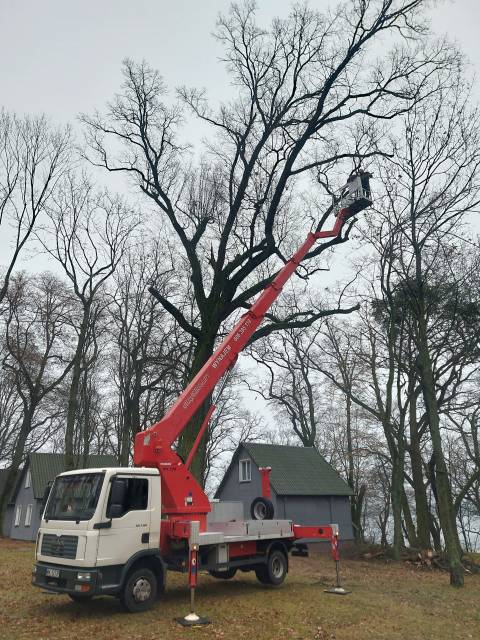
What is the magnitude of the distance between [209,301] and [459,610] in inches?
437

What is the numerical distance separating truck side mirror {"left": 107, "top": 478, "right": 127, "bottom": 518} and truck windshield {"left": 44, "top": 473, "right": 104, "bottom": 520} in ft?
0.85

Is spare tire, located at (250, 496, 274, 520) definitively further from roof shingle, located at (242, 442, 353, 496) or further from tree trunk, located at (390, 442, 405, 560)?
roof shingle, located at (242, 442, 353, 496)

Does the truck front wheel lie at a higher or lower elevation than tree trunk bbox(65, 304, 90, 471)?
lower

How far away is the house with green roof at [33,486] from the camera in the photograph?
3700cm

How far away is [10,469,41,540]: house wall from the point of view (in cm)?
3678

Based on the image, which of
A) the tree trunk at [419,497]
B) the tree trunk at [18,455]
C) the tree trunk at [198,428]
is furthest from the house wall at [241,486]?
the tree trunk at [198,428]

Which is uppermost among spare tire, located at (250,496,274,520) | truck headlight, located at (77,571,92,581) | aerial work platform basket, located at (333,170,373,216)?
aerial work platform basket, located at (333,170,373,216)

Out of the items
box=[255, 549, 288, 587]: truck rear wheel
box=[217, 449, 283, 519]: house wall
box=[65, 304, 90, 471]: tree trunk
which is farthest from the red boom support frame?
box=[217, 449, 283, 519]: house wall

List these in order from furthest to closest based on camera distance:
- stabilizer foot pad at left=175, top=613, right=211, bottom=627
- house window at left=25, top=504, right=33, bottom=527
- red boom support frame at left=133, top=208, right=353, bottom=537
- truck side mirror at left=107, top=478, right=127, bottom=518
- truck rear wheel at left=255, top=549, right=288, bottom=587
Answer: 1. house window at left=25, top=504, right=33, bottom=527
2. truck rear wheel at left=255, top=549, right=288, bottom=587
3. red boom support frame at left=133, top=208, right=353, bottom=537
4. truck side mirror at left=107, top=478, right=127, bottom=518
5. stabilizer foot pad at left=175, top=613, right=211, bottom=627

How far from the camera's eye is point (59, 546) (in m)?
9.36

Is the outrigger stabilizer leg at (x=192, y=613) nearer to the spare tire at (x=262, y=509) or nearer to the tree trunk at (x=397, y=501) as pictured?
the spare tire at (x=262, y=509)

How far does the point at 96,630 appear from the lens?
321 inches

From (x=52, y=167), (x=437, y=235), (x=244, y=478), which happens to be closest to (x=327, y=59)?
(x=437, y=235)

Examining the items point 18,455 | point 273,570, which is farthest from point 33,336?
point 273,570
